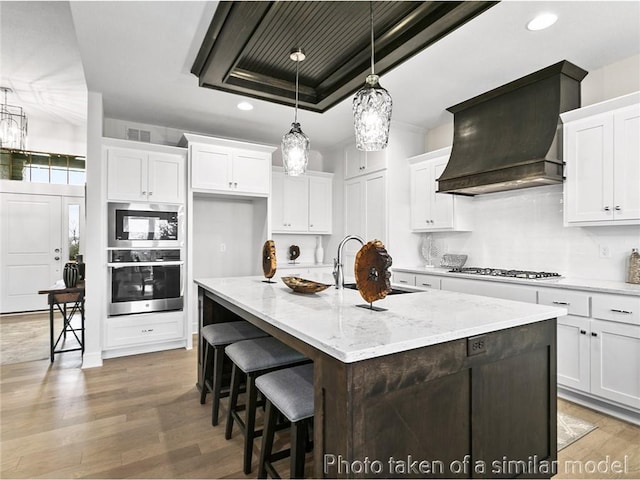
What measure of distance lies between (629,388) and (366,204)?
3148 millimetres

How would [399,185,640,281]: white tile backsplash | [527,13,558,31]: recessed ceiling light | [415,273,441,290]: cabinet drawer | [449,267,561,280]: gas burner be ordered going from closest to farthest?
[527,13,558,31]: recessed ceiling light
[399,185,640,281]: white tile backsplash
[449,267,561,280]: gas burner
[415,273,441,290]: cabinet drawer

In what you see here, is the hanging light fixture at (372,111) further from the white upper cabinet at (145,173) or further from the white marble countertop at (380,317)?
the white upper cabinet at (145,173)

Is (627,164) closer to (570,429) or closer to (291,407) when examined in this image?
(570,429)

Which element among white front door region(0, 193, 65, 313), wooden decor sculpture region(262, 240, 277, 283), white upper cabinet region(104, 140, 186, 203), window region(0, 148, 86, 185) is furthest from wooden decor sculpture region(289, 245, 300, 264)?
window region(0, 148, 86, 185)

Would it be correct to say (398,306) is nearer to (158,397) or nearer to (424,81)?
(158,397)

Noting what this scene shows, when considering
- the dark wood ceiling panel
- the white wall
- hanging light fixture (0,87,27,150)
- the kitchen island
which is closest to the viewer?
the kitchen island

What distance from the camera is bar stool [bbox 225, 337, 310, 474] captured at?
6.20 ft

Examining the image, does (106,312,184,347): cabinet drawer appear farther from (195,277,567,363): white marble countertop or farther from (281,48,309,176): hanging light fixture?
(281,48,309,176): hanging light fixture

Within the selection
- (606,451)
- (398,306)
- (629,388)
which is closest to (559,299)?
Answer: (629,388)

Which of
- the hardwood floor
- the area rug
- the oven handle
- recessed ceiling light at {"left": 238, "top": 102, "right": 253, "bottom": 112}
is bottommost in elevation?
the hardwood floor

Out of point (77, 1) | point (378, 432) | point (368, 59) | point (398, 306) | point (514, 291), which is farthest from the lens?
point (514, 291)

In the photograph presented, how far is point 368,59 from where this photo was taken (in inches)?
107

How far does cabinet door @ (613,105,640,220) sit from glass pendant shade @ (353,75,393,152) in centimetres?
192

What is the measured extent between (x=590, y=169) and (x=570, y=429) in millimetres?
1920
